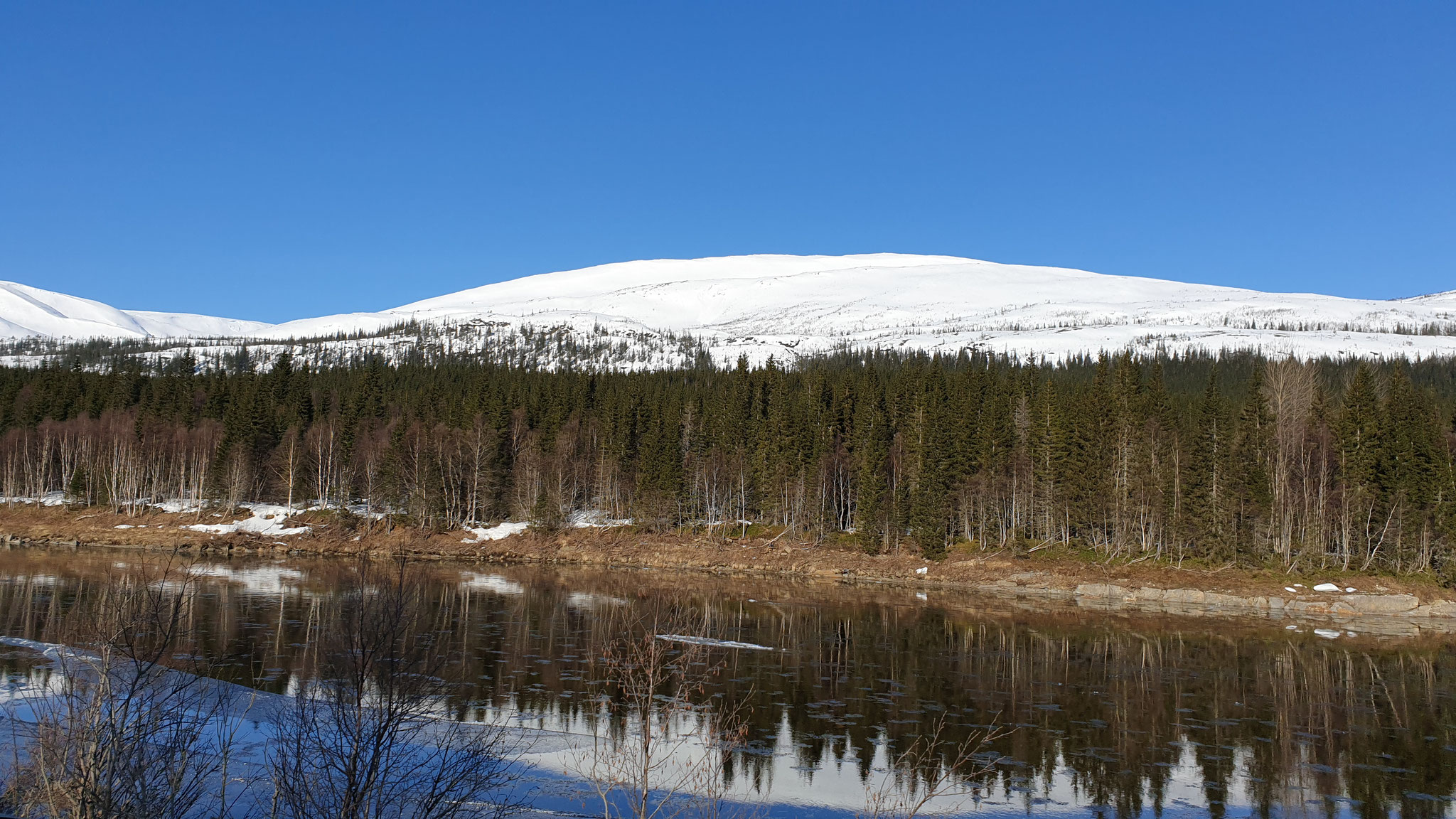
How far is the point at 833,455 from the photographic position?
89.2 meters

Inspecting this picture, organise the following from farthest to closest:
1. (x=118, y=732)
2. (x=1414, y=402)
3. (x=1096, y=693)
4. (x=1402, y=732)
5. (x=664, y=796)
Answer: (x=1414, y=402) → (x=1096, y=693) → (x=1402, y=732) → (x=664, y=796) → (x=118, y=732)

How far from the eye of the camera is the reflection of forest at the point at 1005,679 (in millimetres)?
22406

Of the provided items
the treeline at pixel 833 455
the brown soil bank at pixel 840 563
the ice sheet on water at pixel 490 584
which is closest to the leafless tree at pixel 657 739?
the ice sheet on water at pixel 490 584

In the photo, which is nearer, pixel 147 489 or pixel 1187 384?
pixel 147 489

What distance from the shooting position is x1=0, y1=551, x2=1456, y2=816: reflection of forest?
2241cm

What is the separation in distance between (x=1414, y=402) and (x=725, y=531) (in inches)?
2216

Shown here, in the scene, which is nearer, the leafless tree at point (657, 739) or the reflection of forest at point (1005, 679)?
the leafless tree at point (657, 739)

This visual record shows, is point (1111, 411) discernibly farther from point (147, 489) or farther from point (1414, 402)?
point (147, 489)

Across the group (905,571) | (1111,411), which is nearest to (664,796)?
(905,571)

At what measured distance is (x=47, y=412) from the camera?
10788cm

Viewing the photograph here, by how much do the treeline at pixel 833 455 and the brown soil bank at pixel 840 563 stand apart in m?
2.85

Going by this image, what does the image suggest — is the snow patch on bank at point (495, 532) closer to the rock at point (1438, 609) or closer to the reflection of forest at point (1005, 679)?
the reflection of forest at point (1005, 679)

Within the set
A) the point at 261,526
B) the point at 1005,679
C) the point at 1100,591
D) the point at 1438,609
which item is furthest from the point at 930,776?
the point at 261,526

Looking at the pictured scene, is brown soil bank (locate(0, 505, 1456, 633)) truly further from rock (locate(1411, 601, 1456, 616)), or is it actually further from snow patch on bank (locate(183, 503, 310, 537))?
snow patch on bank (locate(183, 503, 310, 537))
